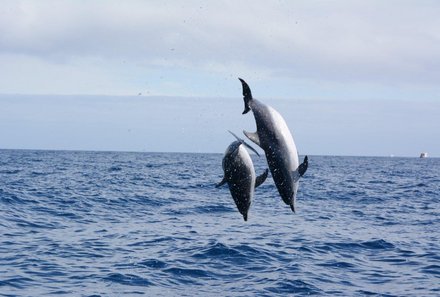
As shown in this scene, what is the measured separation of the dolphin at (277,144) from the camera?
6574 millimetres

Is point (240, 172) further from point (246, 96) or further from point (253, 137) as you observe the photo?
point (246, 96)

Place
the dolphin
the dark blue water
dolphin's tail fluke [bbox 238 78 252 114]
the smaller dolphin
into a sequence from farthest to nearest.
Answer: the dark blue water → the smaller dolphin → dolphin's tail fluke [bbox 238 78 252 114] → the dolphin

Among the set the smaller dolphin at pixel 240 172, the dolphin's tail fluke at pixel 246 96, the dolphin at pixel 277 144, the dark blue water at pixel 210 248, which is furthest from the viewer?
the dark blue water at pixel 210 248

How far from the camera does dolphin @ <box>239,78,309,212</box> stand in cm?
657

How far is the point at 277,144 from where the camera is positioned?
21.6 feet

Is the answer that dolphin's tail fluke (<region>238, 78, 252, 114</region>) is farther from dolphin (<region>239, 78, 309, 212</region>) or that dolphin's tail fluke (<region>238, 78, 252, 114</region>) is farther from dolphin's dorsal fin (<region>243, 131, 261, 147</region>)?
dolphin's dorsal fin (<region>243, 131, 261, 147</region>)

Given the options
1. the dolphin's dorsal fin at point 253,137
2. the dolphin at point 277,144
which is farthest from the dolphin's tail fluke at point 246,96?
the dolphin's dorsal fin at point 253,137

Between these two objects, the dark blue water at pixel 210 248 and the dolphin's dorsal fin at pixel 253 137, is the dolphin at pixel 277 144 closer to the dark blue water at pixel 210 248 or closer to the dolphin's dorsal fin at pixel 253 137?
the dolphin's dorsal fin at pixel 253 137

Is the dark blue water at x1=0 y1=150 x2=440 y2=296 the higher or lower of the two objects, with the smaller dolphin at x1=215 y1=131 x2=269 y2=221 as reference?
lower

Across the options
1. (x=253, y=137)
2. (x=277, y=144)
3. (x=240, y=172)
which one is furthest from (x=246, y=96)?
(x=240, y=172)

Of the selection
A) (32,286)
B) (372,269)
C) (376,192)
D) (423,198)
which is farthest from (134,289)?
(376,192)

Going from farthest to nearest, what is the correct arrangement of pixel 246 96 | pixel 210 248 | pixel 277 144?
pixel 210 248 < pixel 246 96 < pixel 277 144

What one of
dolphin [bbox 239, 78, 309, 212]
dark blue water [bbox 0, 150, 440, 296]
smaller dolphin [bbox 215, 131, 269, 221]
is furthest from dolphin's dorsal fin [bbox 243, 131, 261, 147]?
dark blue water [bbox 0, 150, 440, 296]

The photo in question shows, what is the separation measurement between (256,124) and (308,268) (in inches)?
509
